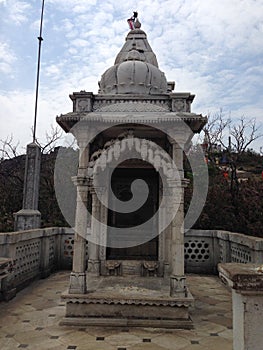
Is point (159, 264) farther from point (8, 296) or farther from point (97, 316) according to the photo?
point (8, 296)

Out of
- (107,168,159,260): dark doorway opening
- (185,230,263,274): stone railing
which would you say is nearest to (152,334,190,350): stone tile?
(107,168,159,260): dark doorway opening

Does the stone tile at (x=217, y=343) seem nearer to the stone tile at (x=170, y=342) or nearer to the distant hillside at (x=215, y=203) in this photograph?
the stone tile at (x=170, y=342)

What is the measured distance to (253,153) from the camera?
3089 centimetres

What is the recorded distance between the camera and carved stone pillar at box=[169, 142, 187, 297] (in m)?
5.32

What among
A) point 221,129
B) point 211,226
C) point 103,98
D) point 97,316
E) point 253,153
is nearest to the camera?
point 97,316

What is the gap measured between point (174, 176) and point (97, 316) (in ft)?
9.24

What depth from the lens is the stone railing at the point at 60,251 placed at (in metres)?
6.61

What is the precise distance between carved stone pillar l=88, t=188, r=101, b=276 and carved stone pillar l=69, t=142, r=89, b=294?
7.22 feet

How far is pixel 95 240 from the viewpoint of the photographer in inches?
313

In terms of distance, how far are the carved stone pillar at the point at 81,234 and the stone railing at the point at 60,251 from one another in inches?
45.0

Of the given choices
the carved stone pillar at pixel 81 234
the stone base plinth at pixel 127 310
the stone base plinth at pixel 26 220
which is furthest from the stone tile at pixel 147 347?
the stone base plinth at pixel 26 220

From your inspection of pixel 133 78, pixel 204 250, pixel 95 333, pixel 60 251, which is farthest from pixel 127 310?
pixel 60 251

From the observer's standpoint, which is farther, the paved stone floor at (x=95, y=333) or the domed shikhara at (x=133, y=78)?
the domed shikhara at (x=133, y=78)

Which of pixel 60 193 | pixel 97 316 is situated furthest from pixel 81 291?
pixel 60 193
